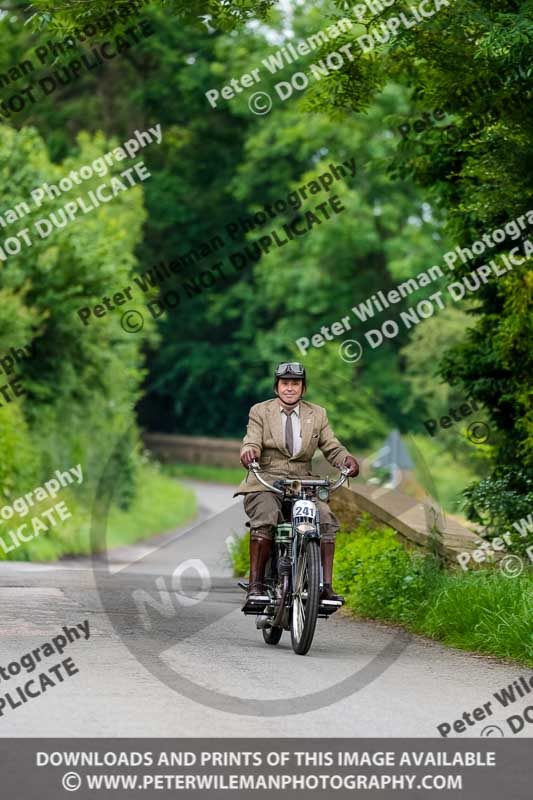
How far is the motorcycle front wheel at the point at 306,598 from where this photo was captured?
9.85 meters

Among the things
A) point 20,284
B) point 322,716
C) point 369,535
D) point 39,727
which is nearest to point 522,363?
point 369,535

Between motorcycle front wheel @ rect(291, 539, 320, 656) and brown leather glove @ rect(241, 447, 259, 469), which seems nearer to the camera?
motorcycle front wheel @ rect(291, 539, 320, 656)

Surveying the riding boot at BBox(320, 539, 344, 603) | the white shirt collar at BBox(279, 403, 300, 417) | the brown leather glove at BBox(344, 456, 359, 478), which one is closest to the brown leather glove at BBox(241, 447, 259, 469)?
the white shirt collar at BBox(279, 403, 300, 417)

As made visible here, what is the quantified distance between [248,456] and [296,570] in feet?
2.79

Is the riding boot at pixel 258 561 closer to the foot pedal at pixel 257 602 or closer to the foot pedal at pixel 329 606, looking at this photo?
the foot pedal at pixel 257 602

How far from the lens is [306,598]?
32.6 feet

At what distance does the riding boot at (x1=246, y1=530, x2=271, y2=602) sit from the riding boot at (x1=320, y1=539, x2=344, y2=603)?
41 cm

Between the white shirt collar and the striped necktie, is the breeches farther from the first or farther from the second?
the white shirt collar

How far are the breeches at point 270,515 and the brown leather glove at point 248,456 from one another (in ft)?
1.02

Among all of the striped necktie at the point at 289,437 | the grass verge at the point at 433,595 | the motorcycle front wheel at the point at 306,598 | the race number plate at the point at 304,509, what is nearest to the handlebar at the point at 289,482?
the race number plate at the point at 304,509

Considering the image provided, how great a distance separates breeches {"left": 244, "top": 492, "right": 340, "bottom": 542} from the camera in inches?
410

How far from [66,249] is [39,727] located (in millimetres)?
20518

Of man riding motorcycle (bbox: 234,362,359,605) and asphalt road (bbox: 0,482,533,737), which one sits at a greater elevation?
man riding motorcycle (bbox: 234,362,359,605)
